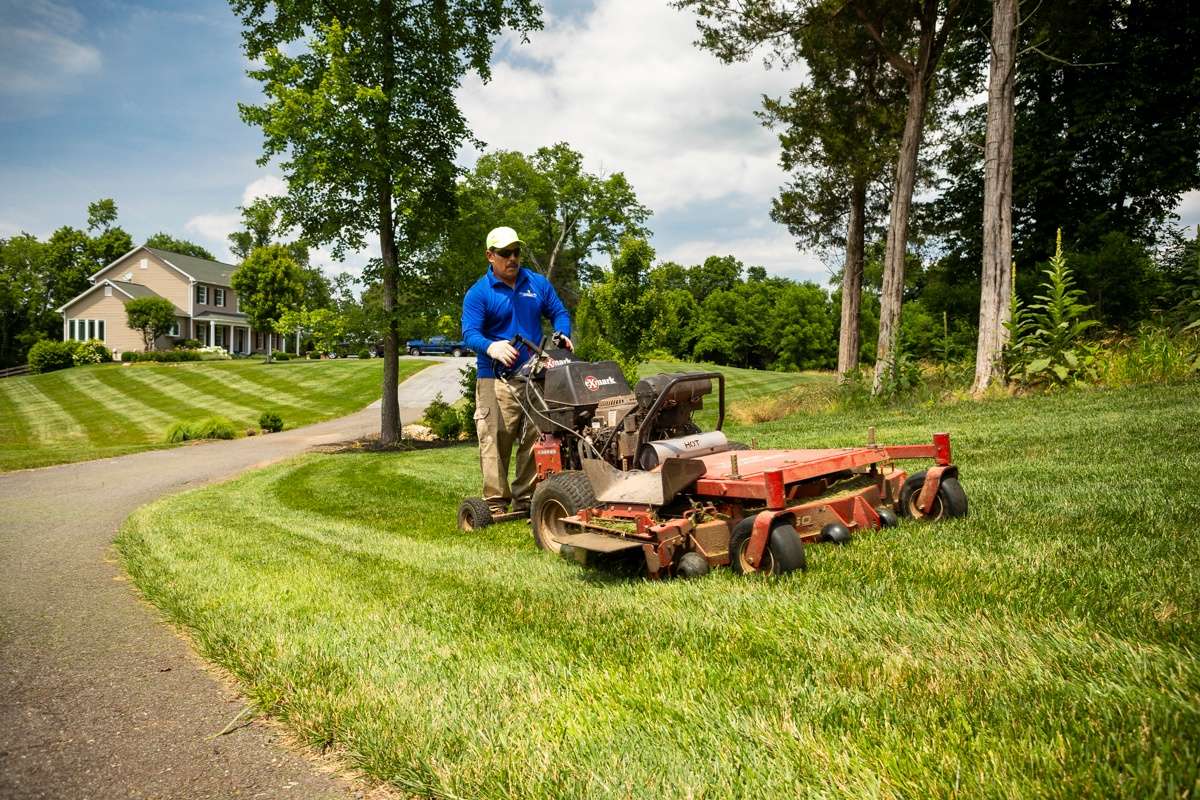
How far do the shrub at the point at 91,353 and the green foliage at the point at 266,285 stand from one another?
10.0m

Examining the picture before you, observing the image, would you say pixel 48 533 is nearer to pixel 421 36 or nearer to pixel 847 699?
pixel 847 699

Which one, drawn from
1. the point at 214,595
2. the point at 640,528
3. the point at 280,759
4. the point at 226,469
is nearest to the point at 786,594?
the point at 640,528

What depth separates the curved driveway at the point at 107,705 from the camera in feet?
8.60

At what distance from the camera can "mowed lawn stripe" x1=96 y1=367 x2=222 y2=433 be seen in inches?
1245

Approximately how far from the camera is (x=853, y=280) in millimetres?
24484

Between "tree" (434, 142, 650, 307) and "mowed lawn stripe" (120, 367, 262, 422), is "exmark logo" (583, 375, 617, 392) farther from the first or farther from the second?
"tree" (434, 142, 650, 307)

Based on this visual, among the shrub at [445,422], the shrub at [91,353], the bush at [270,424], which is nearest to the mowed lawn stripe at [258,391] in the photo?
the bush at [270,424]

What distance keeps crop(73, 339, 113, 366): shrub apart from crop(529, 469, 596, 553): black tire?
179ft

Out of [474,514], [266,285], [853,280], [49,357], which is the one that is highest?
[266,285]

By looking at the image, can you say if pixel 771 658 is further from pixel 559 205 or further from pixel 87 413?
pixel 559 205

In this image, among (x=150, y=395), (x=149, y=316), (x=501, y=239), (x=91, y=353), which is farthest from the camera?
(x=149, y=316)

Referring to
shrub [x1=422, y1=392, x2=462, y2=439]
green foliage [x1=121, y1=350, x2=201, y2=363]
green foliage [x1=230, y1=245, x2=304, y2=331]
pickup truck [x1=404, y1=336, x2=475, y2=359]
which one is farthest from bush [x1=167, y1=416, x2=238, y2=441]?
pickup truck [x1=404, y1=336, x2=475, y2=359]

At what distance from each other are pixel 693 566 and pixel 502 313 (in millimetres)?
3444

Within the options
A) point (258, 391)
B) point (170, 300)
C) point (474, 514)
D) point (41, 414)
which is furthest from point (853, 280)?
point (170, 300)
